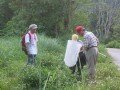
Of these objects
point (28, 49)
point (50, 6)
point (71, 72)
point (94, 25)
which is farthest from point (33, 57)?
point (94, 25)

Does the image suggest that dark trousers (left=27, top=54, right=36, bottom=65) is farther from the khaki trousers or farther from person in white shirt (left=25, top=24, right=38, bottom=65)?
the khaki trousers

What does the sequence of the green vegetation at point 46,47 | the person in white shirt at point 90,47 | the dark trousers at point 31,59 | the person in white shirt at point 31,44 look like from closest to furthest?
1. the green vegetation at point 46,47
2. the person in white shirt at point 90,47
3. the person in white shirt at point 31,44
4. the dark trousers at point 31,59

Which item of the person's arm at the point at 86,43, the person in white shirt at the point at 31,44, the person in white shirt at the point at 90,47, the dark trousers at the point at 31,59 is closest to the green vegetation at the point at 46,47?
the dark trousers at the point at 31,59

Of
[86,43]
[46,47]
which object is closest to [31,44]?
[86,43]

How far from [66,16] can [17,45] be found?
11313 mm

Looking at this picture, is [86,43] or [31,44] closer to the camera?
[86,43]

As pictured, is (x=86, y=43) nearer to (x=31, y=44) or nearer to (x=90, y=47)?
(x=90, y=47)

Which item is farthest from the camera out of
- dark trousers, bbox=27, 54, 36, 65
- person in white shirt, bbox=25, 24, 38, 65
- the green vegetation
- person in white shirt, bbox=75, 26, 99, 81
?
dark trousers, bbox=27, 54, 36, 65

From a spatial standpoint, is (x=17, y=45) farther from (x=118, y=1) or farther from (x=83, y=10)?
(x=118, y=1)

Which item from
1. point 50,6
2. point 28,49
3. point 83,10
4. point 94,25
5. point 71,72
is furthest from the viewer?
point 94,25

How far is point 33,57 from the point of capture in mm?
14445

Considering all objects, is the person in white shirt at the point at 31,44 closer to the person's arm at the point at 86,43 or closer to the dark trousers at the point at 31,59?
the dark trousers at the point at 31,59

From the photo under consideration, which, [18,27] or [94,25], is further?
[94,25]

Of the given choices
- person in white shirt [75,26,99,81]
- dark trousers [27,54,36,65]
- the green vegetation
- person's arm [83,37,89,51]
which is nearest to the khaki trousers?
person in white shirt [75,26,99,81]
